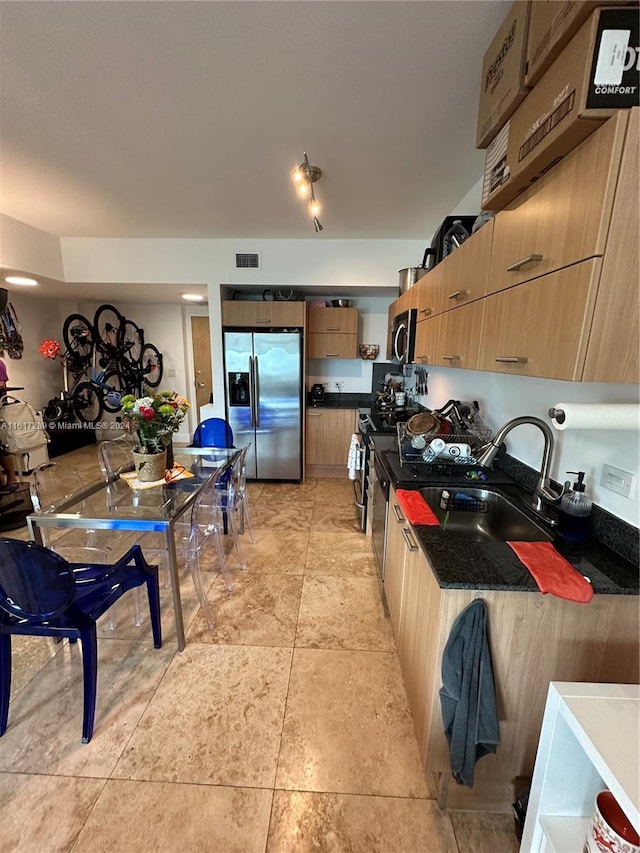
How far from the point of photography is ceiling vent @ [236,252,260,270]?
358 centimetres

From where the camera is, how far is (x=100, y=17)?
1209mm

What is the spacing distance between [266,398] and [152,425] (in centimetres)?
Result: 196

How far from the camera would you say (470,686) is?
3.24 feet

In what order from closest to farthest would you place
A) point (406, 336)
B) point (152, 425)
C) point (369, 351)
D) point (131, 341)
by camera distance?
point (152, 425), point (406, 336), point (369, 351), point (131, 341)

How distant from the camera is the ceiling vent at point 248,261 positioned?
3.58 meters

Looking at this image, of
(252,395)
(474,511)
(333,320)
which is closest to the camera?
(474,511)

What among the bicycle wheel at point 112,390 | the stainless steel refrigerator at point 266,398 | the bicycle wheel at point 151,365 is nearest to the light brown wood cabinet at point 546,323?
the stainless steel refrigerator at point 266,398

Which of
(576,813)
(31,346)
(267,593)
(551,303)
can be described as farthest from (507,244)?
(31,346)

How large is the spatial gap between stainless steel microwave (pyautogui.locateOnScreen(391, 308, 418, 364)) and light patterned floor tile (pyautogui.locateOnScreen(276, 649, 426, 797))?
214 cm

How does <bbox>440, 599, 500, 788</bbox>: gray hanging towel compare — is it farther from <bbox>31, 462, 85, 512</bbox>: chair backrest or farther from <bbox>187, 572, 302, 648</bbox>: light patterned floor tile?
<bbox>31, 462, 85, 512</bbox>: chair backrest

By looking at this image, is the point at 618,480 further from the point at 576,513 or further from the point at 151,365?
the point at 151,365

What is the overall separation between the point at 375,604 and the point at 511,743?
108cm

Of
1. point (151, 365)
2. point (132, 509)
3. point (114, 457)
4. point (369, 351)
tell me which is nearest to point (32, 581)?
point (132, 509)

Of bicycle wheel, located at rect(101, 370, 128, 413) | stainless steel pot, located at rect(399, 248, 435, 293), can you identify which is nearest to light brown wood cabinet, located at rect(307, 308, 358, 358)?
stainless steel pot, located at rect(399, 248, 435, 293)
